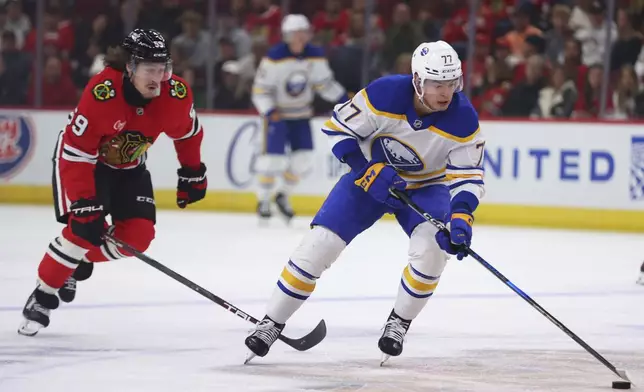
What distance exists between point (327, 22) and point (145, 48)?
6895 mm

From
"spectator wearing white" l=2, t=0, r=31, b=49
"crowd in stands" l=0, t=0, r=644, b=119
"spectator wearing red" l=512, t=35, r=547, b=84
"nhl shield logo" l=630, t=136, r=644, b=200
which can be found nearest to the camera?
"nhl shield logo" l=630, t=136, r=644, b=200

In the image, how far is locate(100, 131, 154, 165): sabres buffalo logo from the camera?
196 inches

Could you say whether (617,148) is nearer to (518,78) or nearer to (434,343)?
(518,78)

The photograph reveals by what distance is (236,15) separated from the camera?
38.3ft

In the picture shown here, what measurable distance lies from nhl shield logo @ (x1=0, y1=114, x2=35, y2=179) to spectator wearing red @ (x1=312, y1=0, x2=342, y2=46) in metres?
2.75

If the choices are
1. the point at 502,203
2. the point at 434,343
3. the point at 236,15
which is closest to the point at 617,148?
the point at 502,203

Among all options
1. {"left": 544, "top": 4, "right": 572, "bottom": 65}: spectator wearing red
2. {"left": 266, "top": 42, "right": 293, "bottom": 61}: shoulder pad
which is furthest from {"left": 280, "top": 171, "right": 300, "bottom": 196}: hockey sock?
{"left": 544, "top": 4, "right": 572, "bottom": 65}: spectator wearing red

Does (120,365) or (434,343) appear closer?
(120,365)

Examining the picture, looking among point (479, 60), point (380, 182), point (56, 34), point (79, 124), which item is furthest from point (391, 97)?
point (56, 34)

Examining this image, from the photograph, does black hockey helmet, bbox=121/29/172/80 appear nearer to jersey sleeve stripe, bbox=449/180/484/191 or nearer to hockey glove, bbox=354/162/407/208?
hockey glove, bbox=354/162/407/208

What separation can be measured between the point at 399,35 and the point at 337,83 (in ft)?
2.21

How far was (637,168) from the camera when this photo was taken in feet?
32.4

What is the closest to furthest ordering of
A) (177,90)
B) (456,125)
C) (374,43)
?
(456,125), (177,90), (374,43)

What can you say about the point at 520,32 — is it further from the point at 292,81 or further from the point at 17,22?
the point at 17,22
